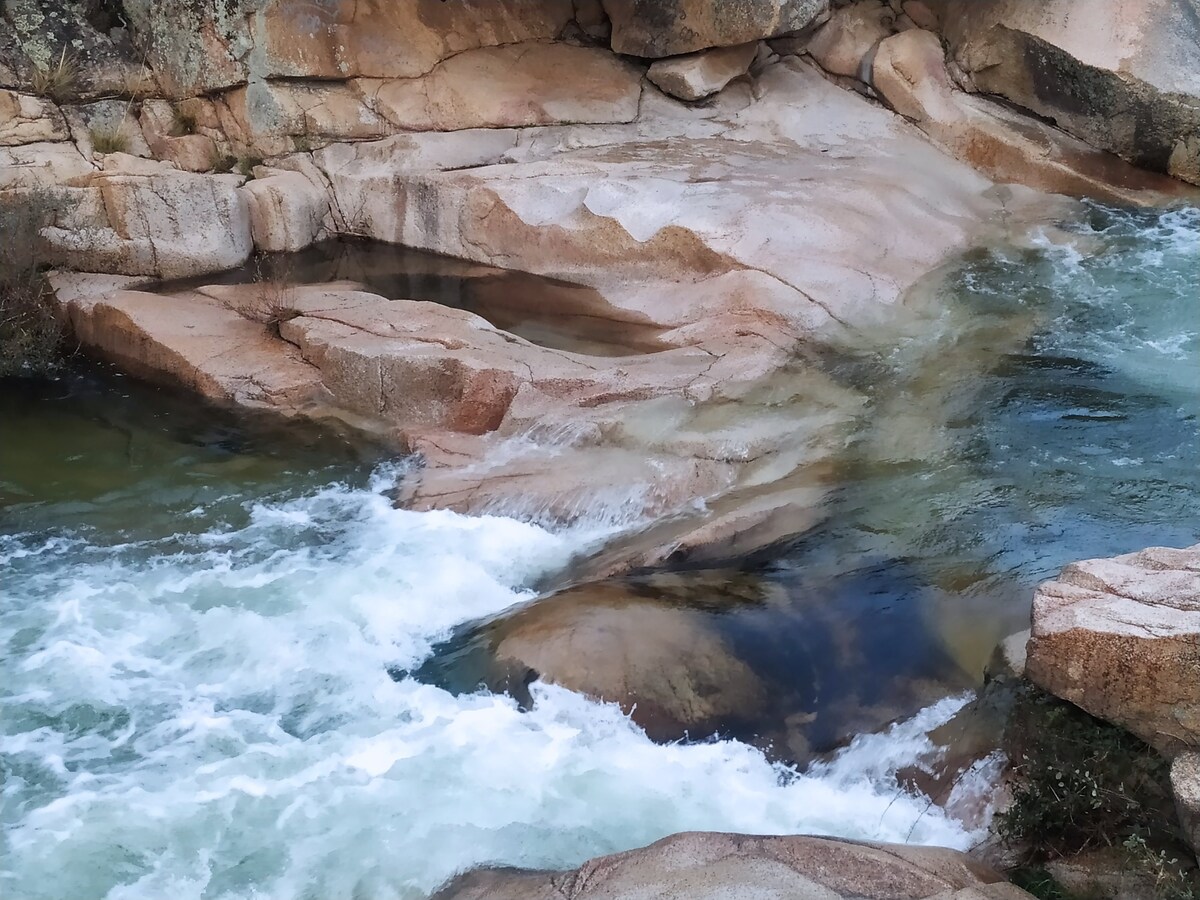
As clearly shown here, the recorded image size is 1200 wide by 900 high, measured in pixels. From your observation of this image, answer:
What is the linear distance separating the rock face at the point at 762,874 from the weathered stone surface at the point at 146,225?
6.23 meters

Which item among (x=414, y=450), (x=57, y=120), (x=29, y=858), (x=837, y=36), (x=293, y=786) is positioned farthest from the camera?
(x=837, y=36)

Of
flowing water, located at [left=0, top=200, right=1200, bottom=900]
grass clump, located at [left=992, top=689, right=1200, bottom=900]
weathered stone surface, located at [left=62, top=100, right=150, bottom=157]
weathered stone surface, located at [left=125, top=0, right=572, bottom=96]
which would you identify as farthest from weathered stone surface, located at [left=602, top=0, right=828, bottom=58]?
grass clump, located at [left=992, top=689, right=1200, bottom=900]

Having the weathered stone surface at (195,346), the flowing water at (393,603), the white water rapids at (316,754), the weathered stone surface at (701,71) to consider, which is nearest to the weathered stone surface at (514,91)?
the weathered stone surface at (701,71)

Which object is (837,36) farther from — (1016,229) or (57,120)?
(57,120)

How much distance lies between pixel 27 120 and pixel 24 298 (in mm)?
2184

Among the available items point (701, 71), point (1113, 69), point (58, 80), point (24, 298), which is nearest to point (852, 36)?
point (701, 71)

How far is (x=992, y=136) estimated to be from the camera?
390 inches

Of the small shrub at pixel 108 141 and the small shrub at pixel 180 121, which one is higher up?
the small shrub at pixel 180 121

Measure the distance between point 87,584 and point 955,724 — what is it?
14.4ft

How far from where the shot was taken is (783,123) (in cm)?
1027

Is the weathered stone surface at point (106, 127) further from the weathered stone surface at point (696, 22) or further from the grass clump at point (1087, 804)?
the grass clump at point (1087, 804)

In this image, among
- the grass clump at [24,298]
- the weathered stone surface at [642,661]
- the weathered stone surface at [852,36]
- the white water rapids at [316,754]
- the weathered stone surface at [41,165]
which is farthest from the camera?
the weathered stone surface at [852,36]

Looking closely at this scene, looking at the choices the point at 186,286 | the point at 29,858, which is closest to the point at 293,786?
the point at 29,858

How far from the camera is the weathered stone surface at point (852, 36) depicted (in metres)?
10.6
